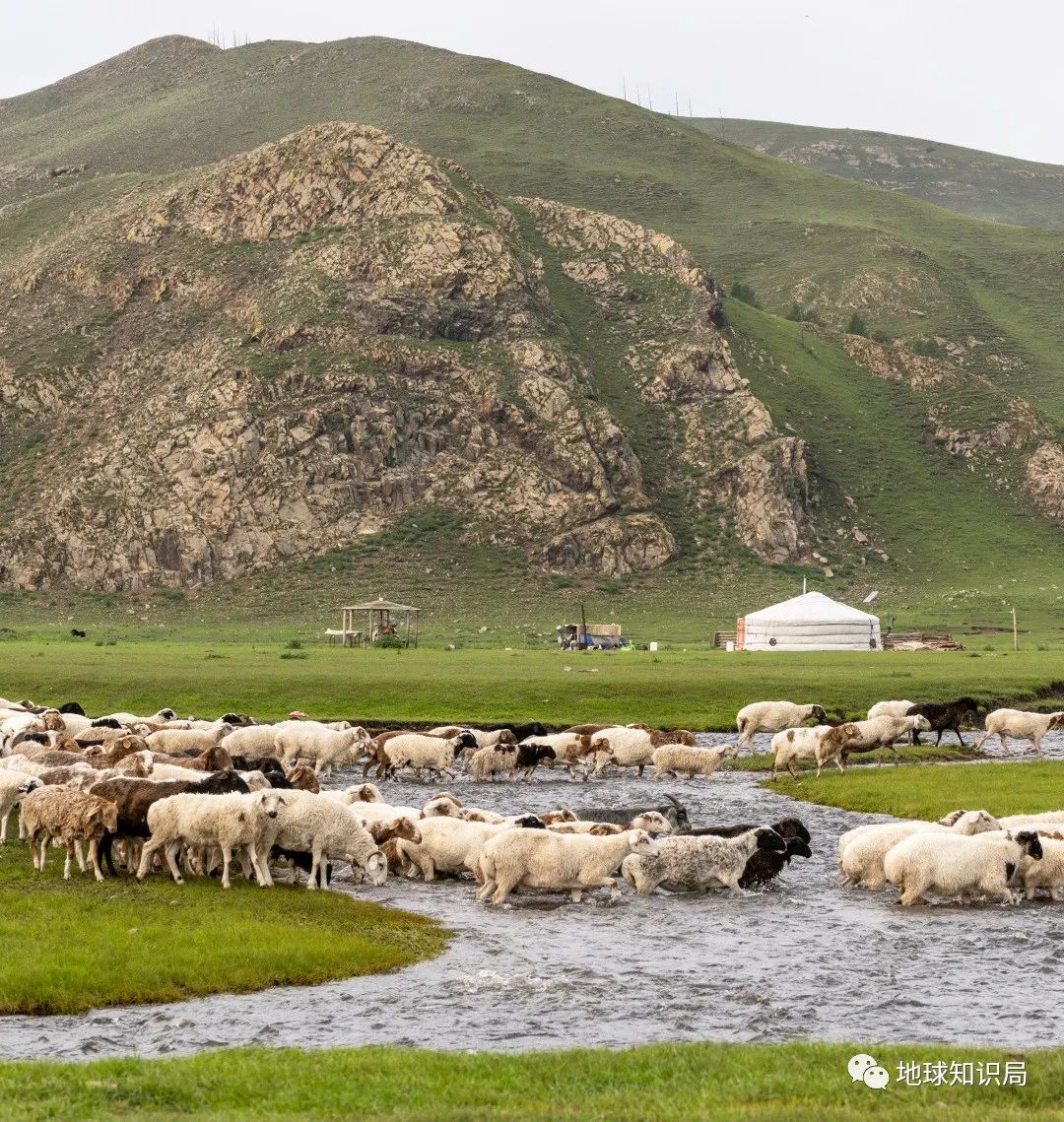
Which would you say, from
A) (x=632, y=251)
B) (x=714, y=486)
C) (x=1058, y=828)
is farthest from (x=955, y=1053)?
(x=632, y=251)

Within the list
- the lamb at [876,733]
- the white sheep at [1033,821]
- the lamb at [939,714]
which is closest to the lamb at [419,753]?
the lamb at [876,733]

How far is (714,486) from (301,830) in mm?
119579

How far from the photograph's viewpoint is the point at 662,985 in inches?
725

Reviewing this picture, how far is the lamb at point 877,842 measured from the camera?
942 inches

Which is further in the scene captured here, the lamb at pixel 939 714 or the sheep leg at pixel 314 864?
the lamb at pixel 939 714

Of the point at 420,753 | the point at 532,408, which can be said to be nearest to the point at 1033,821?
the point at 420,753

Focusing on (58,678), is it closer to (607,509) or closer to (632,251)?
(607,509)

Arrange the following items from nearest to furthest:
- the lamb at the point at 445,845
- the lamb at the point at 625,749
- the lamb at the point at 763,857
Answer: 1. the lamb at the point at 763,857
2. the lamb at the point at 445,845
3. the lamb at the point at 625,749

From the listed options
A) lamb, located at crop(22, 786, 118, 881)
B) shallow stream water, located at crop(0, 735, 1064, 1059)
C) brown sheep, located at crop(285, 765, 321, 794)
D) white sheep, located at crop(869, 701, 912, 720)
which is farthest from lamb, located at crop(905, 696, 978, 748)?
lamb, located at crop(22, 786, 118, 881)

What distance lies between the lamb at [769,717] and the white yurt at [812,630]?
140 ft

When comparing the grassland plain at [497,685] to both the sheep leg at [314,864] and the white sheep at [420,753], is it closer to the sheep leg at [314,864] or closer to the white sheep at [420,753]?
the white sheep at [420,753]

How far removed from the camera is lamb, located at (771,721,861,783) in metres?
39.3

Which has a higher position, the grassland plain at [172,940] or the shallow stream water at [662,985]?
the grassland plain at [172,940]

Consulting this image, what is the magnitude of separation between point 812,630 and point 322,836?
68.1m
